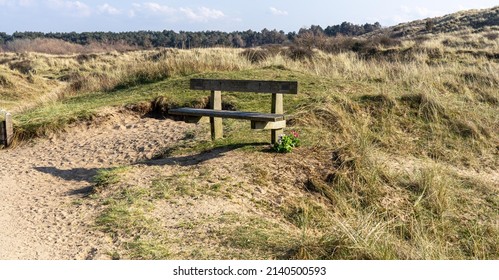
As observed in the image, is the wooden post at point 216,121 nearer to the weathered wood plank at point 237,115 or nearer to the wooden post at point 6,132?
the weathered wood plank at point 237,115

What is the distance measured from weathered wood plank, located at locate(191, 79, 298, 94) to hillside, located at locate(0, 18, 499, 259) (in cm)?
73

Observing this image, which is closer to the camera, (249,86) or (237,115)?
(237,115)

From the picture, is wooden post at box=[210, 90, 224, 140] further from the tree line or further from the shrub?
the tree line

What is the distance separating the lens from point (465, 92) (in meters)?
10.8

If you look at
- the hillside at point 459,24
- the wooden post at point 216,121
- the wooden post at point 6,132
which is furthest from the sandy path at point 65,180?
the hillside at point 459,24

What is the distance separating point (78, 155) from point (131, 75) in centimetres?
A: 589

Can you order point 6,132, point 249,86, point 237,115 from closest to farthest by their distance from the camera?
1. point 237,115
2. point 249,86
3. point 6,132

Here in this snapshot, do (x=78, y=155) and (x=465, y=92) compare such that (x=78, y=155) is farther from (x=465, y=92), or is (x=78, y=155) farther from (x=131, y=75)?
(x=465, y=92)

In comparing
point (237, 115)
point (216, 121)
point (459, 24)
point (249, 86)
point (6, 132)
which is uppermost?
point (459, 24)

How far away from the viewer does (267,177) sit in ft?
20.8

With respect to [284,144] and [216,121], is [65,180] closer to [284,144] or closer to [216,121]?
[216,121]

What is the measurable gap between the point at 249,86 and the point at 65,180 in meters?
2.56

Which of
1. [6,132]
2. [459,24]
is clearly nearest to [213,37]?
[459,24]

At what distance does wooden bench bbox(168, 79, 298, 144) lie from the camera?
22.4ft
